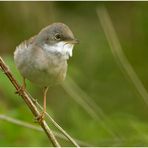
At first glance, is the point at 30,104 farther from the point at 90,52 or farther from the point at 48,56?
the point at 90,52

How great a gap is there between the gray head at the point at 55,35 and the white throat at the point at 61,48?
0.11 feet

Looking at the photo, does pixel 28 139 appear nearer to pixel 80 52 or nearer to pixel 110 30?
pixel 110 30

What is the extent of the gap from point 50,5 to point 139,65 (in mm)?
1533

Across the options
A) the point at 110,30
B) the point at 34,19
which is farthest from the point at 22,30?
the point at 110,30

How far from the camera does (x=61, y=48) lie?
18.4 ft

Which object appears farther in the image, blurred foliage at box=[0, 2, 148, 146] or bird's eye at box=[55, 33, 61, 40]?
blurred foliage at box=[0, 2, 148, 146]

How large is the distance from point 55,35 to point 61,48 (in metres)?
0.12

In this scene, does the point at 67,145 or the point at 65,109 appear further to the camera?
the point at 65,109

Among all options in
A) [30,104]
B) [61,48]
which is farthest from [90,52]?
[30,104]

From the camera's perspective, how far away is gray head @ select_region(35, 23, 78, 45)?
5.52m

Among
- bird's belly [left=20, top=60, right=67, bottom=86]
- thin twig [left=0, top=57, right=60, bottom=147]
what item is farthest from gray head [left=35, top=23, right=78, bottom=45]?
thin twig [left=0, top=57, right=60, bottom=147]

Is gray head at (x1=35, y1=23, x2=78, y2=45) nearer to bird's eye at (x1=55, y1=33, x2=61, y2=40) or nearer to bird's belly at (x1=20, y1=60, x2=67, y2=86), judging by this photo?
bird's eye at (x1=55, y1=33, x2=61, y2=40)

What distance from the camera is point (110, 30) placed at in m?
8.16

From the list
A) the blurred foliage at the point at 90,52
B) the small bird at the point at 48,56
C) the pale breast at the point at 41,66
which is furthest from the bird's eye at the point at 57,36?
the blurred foliage at the point at 90,52
